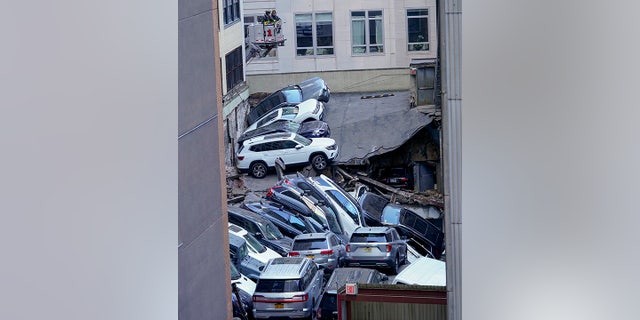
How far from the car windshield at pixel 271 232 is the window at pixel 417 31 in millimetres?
7540

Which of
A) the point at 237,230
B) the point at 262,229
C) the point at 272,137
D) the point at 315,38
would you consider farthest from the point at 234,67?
the point at 237,230

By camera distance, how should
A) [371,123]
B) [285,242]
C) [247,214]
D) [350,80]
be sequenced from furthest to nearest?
[350,80], [371,123], [247,214], [285,242]

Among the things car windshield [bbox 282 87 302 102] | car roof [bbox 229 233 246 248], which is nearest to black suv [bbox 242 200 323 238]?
car roof [bbox 229 233 246 248]

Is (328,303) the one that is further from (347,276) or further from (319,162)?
(319,162)

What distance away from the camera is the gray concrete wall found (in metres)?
16.4

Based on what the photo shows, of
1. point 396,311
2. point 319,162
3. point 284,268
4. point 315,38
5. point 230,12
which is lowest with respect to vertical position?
point 284,268

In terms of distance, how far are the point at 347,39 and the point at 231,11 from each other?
2.98 metres

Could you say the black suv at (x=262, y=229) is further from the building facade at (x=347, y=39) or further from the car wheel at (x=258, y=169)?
the building facade at (x=347, y=39)

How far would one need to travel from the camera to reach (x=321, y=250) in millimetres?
9242

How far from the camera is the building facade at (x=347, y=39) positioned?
54.7 feet
